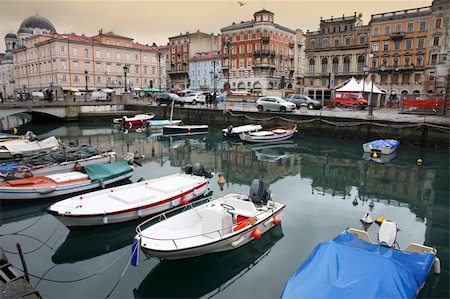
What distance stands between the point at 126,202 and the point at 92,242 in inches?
73.5

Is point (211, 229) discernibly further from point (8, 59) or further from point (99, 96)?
point (8, 59)

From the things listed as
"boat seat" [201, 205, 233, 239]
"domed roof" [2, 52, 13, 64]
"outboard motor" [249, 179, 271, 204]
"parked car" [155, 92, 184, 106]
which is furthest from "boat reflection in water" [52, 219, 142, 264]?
"domed roof" [2, 52, 13, 64]

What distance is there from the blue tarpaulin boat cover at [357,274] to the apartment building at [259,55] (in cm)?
6961

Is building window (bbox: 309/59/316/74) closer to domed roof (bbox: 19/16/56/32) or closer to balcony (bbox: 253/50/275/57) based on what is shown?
balcony (bbox: 253/50/275/57)

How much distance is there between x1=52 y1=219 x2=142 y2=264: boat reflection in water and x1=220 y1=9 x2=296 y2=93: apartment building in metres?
66.9

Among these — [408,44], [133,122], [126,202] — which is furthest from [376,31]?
[126,202]

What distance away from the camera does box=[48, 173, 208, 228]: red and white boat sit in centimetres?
1203

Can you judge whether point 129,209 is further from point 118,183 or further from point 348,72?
point 348,72

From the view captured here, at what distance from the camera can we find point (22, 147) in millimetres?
23453

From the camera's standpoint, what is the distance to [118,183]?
18312mm

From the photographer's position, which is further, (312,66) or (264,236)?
(312,66)

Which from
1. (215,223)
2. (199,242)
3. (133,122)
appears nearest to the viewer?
(199,242)

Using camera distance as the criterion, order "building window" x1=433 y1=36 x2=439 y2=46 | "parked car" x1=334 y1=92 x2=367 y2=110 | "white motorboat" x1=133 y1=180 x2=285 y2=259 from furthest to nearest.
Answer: "building window" x1=433 y1=36 x2=439 y2=46
"parked car" x1=334 y1=92 x2=367 y2=110
"white motorboat" x1=133 y1=180 x2=285 y2=259

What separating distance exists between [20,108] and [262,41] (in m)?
52.1
